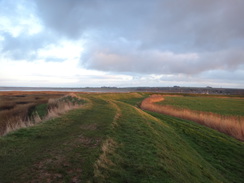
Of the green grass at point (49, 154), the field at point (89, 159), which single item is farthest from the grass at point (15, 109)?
the field at point (89, 159)

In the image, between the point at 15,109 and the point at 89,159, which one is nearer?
the point at 89,159

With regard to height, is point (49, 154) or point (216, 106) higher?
point (49, 154)

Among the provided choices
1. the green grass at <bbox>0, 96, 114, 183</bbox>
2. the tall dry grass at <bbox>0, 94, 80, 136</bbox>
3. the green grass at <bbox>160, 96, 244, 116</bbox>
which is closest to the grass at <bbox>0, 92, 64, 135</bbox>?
the tall dry grass at <bbox>0, 94, 80, 136</bbox>

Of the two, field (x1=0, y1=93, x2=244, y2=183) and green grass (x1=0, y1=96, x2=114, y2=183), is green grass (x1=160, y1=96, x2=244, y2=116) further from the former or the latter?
green grass (x1=0, y1=96, x2=114, y2=183)

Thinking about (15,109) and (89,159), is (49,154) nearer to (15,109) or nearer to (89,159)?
(89,159)

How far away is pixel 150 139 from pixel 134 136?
33.9 inches

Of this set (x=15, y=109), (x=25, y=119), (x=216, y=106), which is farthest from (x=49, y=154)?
(x=216, y=106)

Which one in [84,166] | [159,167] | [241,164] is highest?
[84,166]

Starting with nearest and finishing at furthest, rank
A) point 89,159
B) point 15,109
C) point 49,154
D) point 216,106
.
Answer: point 89,159 → point 49,154 → point 15,109 → point 216,106

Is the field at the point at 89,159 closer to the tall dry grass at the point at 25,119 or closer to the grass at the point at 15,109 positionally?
the tall dry grass at the point at 25,119

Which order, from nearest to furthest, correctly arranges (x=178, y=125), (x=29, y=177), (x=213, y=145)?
(x=29, y=177) → (x=213, y=145) → (x=178, y=125)

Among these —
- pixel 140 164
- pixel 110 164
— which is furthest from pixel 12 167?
pixel 140 164

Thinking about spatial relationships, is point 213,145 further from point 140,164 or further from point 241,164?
point 140,164

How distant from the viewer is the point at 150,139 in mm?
9023
